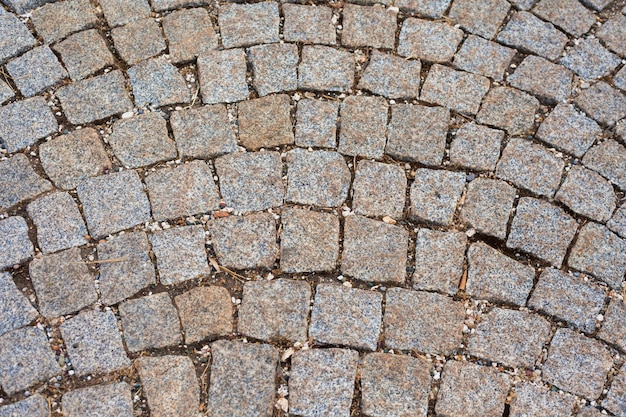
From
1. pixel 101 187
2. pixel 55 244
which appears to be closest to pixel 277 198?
pixel 101 187

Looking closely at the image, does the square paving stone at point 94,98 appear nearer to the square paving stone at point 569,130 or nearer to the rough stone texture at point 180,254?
the rough stone texture at point 180,254

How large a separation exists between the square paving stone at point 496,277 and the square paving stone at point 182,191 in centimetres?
121

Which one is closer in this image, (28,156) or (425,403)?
(425,403)

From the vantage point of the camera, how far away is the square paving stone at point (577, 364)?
104 inches

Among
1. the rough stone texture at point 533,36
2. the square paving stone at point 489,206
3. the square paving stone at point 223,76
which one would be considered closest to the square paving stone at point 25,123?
the square paving stone at point 223,76

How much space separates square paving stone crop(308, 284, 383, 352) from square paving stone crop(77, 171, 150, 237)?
90 cm

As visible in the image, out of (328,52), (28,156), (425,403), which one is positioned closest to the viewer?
(425,403)

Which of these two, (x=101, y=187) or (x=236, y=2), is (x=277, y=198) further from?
(x=236, y=2)

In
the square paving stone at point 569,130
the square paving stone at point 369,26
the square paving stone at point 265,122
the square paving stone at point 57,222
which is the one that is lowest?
the square paving stone at point 57,222

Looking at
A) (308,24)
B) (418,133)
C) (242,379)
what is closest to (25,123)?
(308,24)

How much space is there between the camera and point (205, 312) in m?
2.66

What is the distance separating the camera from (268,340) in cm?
263

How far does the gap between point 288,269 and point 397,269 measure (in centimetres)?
49

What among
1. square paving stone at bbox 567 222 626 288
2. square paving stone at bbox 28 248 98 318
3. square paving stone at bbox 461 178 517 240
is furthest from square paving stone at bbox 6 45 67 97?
square paving stone at bbox 567 222 626 288
